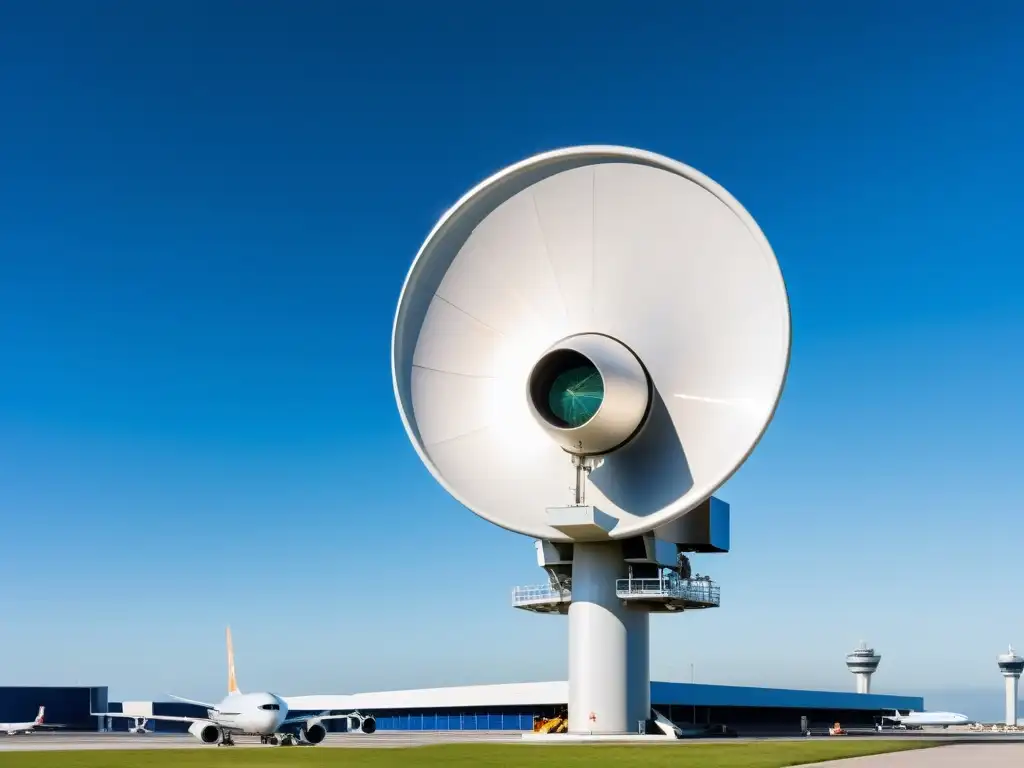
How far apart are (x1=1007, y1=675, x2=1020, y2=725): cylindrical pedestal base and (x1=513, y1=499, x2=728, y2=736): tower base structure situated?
4328 inches

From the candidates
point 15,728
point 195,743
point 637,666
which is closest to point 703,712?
point 637,666

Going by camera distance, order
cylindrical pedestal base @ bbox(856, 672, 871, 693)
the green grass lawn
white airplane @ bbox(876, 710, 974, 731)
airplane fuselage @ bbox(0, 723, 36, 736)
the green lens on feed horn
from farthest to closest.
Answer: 1. cylindrical pedestal base @ bbox(856, 672, 871, 693)
2. white airplane @ bbox(876, 710, 974, 731)
3. airplane fuselage @ bbox(0, 723, 36, 736)
4. the green lens on feed horn
5. the green grass lawn

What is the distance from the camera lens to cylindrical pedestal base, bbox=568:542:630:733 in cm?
4525

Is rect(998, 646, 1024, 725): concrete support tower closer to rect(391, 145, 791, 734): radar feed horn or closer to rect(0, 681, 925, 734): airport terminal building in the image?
rect(0, 681, 925, 734): airport terminal building

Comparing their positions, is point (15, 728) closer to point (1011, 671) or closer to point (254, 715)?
point (254, 715)

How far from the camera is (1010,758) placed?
33312mm

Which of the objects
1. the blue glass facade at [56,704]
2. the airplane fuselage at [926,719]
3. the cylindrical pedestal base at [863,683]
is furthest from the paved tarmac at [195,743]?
the cylindrical pedestal base at [863,683]

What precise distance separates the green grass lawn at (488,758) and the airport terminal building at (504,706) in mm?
26159

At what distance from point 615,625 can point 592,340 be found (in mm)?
11886

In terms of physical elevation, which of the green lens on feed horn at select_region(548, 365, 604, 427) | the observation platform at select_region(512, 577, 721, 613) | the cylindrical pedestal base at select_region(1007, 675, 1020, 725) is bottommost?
the cylindrical pedestal base at select_region(1007, 675, 1020, 725)

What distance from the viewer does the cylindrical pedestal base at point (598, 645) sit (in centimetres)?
4525

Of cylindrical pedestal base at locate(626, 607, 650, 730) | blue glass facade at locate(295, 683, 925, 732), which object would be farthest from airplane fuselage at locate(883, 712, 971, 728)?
cylindrical pedestal base at locate(626, 607, 650, 730)

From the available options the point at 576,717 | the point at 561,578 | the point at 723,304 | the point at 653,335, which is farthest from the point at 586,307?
the point at 576,717

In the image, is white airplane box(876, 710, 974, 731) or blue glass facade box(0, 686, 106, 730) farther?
white airplane box(876, 710, 974, 731)
